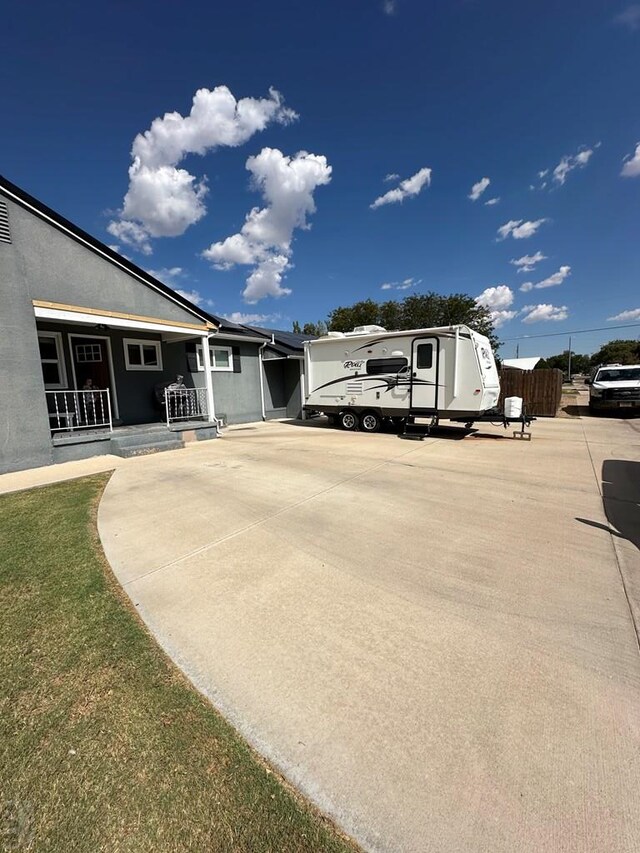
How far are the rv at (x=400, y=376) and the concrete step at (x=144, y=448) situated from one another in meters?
4.97

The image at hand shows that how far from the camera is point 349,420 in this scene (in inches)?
489

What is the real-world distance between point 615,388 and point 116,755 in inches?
702

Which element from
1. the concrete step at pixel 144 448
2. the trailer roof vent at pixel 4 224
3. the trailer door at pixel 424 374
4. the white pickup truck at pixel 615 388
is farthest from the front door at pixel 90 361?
the white pickup truck at pixel 615 388

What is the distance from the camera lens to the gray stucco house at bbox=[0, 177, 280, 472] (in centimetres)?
715

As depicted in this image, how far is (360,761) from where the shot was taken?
5.62 ft

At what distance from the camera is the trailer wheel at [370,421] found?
11648 millimetres

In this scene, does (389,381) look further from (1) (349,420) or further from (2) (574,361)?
(2) (574,361)

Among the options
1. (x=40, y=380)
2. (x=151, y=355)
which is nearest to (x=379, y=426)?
(x=151, y=355)

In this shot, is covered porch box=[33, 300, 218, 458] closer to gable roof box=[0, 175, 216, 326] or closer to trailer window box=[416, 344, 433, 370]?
gable roof box=[0, 175, 216, 326]

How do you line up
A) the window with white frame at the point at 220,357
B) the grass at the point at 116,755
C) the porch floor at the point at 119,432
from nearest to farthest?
the grass at the point at 116,755 < the porch floor at the point at 119,432 < the window with white frame at the point at 220,357

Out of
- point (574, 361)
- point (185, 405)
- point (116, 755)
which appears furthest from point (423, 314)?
point (574, 361)

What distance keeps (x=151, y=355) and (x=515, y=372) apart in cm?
1485

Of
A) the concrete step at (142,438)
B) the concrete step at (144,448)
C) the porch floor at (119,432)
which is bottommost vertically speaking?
the concrete step at (144,448)

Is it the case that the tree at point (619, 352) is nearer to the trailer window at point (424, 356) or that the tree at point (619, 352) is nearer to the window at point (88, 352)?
the trailer window at point (424, 356)
